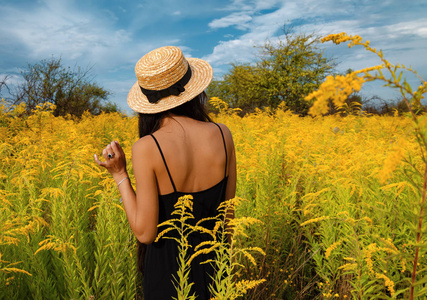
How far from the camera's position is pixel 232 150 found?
72.1 inches

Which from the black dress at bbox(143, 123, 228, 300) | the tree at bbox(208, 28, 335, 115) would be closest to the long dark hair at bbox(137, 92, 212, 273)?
the black dress at bbox(143, 123, 228, 300)

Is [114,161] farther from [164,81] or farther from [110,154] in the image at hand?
[164,81]

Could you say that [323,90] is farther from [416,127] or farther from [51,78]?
[51,78]

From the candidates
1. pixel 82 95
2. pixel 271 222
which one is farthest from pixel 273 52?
pixel 271 222

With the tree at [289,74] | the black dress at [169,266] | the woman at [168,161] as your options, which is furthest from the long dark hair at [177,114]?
the tree at [289,74]

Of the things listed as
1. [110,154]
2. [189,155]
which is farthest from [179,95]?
[110,154]

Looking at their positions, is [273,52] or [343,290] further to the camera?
[273,52]

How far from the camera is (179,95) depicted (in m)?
1.68

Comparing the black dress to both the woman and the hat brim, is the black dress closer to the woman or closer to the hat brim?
the woman

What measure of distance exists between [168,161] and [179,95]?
42 centimetres

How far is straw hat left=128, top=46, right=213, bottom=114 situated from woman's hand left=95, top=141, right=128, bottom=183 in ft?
0.88

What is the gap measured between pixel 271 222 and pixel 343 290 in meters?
0.77

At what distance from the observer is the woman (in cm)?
151

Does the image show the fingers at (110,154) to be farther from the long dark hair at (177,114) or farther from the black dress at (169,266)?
the black dress at (169,266)
